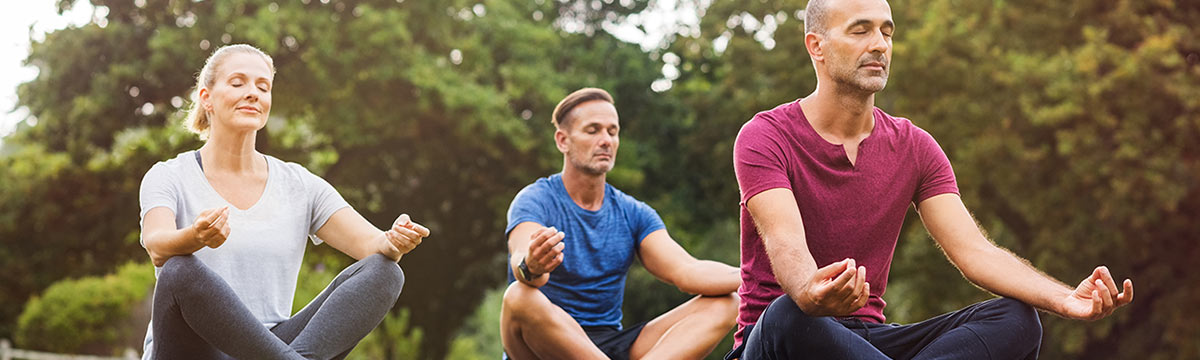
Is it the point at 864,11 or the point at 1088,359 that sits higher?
the point at 864,11

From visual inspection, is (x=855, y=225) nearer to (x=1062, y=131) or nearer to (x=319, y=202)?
(x=319, y=202)

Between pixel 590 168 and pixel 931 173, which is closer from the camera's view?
pixel 931 173

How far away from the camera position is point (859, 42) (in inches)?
136

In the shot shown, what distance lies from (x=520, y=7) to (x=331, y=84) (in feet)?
14.4

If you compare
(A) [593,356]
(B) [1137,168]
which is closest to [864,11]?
(A) [593,356]

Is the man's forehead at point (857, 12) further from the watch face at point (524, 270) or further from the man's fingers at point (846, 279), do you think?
the watch face at point (524, 270)

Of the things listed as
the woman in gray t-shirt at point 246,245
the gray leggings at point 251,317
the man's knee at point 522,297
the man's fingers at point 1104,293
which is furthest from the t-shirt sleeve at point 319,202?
the man's fingers at point 1104,293

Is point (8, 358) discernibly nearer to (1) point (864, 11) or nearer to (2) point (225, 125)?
(2) point (225, 125)

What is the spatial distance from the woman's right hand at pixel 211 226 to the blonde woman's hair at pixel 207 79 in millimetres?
835

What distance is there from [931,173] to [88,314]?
60.5 ft

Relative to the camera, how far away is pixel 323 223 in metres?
4.16

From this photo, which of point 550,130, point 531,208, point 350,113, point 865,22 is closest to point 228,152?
point 531,208

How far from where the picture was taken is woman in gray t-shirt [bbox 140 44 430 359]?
343cm

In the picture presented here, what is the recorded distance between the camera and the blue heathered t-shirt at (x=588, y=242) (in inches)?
206
